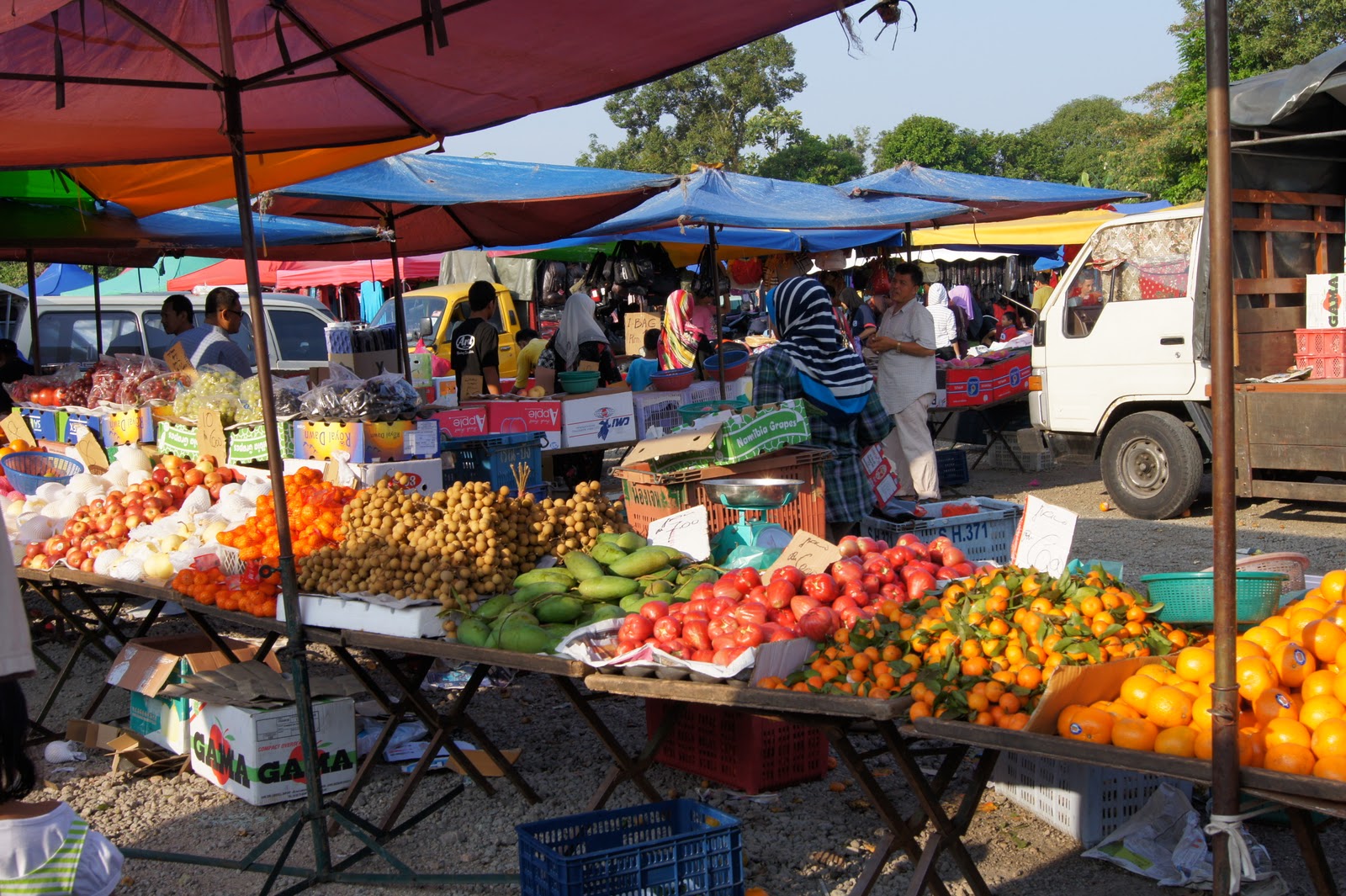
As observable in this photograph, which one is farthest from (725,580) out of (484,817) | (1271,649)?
(1271,649)

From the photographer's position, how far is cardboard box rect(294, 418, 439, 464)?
5.68m

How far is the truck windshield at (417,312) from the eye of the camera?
16.1m

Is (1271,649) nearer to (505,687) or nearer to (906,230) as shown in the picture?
(505,687)

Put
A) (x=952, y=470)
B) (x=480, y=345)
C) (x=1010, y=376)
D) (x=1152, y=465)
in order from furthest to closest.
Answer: (x=1010, y=376) → (x=952, y=470) → (x=480, y=345) → (x=1152, y=465)

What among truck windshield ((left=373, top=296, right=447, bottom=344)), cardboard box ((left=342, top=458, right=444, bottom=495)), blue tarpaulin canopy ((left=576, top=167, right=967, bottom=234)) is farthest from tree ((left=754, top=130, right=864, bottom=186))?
cardboard box ((left=342, top=458, right=444, bottom=495))

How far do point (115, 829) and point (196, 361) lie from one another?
4353mm

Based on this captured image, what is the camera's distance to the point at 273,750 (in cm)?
448

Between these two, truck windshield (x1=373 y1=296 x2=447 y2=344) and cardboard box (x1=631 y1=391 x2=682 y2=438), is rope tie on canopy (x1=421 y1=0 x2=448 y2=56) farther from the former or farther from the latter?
truck windshield (x1=373 y1=296 x2=447 y2=344)

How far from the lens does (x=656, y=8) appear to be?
143 inches

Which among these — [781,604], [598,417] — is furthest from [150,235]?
[781,604]

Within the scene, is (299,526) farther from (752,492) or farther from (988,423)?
(988,423)

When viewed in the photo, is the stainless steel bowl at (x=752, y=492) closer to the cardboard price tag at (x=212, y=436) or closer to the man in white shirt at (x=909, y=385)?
the cardboard price tag at (x=212, y=436)

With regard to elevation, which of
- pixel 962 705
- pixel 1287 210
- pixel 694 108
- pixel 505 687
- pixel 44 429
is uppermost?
pixel 694 108

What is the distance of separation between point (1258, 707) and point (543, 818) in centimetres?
248
